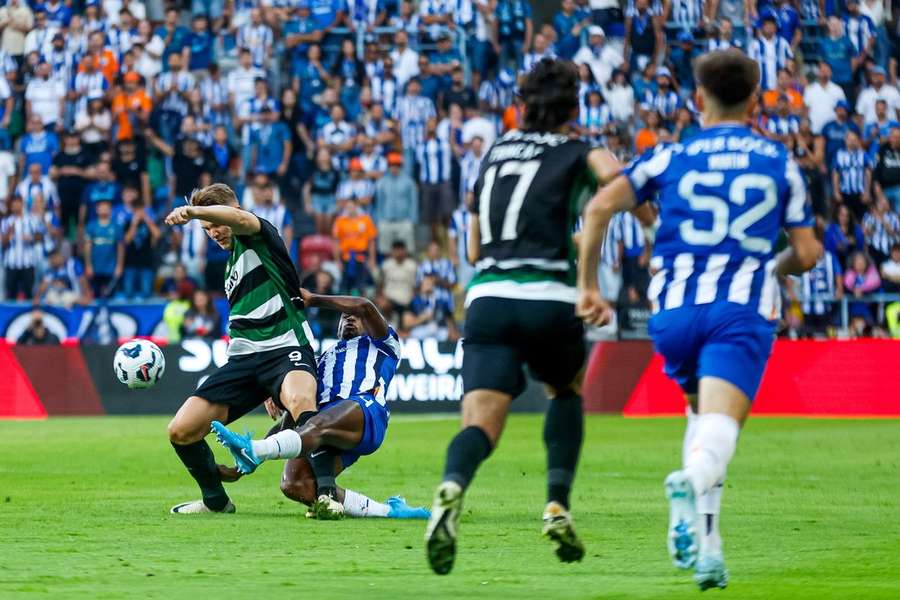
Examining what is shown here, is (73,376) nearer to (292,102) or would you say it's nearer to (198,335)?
(198,335)

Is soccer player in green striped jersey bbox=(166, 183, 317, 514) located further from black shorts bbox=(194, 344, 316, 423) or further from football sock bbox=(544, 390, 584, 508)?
football sock bbox=(544, 390, 584, 508)

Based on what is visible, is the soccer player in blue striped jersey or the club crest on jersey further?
the club crest on jersey

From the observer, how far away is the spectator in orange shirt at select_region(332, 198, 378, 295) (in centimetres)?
2427

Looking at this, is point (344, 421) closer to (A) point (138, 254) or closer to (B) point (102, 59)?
(A) point (138, 254)

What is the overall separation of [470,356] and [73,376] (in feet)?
53.2

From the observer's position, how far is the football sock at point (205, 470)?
10336mm

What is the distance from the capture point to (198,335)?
23281mm

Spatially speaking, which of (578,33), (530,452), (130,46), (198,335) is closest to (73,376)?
(198,335)

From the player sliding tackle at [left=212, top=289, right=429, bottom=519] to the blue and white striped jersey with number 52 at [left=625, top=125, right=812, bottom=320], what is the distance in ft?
11.3

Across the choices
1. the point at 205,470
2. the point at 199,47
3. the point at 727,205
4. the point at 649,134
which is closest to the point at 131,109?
the point at 199,47

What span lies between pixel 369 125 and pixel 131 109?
3905 mm

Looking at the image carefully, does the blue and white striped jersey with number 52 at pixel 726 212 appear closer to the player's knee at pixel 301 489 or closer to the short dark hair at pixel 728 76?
the short dark hair at pixel 728 76

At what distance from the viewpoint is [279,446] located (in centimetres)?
938

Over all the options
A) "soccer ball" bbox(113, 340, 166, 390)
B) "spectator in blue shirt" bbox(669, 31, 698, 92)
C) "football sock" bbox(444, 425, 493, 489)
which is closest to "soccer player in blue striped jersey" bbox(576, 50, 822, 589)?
"football sock" bbox(444, 425, 493, 489)
